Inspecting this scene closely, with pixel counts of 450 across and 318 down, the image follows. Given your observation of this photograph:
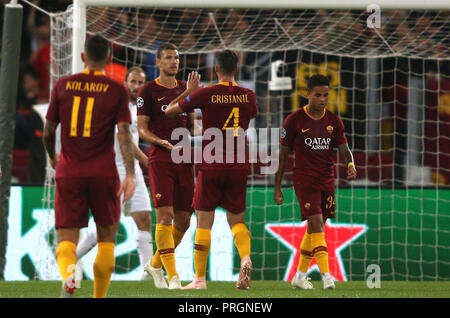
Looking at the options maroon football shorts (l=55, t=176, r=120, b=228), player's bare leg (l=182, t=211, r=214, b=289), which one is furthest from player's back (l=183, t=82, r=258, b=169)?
maroon football shorts (l=55, t=176, r=120, b=228)

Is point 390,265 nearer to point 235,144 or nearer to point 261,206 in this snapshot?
point 261,206

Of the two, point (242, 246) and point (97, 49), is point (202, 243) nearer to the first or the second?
point (242, 246)

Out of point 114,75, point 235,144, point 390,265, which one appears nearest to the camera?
point 235,144

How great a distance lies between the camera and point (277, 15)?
38.5 ft

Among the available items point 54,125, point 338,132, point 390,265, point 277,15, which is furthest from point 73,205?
point 277,15

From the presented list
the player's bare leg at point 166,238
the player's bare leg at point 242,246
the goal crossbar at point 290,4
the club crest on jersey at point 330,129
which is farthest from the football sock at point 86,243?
the goal crossbar at point 290,4

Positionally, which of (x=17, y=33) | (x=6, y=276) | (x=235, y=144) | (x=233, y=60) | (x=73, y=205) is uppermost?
(x=17, y=33)

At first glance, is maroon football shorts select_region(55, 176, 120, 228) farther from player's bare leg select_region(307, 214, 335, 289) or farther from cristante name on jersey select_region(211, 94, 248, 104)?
player's bare leg select_region(307, 214, 335, 289)

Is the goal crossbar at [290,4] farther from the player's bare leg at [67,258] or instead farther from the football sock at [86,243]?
the player's bare leg at [67,258]

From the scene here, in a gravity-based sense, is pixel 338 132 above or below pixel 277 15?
below

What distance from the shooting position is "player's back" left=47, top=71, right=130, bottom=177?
17.6ft

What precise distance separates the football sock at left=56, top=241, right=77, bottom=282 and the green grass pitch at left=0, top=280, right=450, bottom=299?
39.5 inches

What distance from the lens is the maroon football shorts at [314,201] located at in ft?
24.6

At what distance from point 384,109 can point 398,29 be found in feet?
3.48
